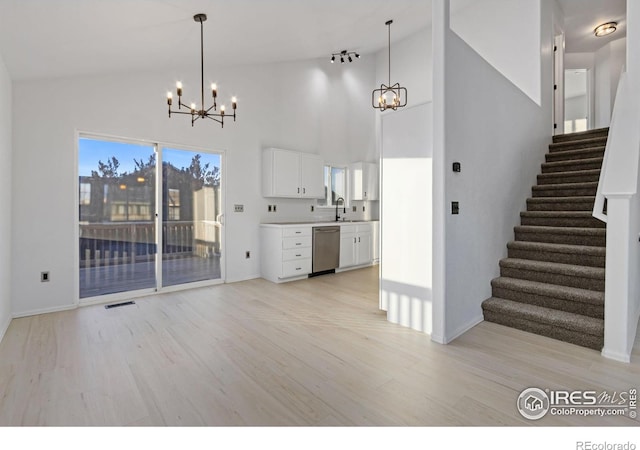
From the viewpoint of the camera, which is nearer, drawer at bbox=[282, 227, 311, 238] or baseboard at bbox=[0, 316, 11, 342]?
baseboard at bbox=[0, 316, 11, 342]

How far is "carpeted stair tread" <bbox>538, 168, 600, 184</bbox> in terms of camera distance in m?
4.01

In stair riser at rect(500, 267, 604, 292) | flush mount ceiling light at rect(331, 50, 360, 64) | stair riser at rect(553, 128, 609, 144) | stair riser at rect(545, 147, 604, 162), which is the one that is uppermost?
flush mount ceiling light at rect(331, 50, 360, 64)

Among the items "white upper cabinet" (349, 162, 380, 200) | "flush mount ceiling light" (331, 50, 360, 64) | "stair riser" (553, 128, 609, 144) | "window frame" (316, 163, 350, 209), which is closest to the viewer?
"stair riser" (553, 128, 609, 144)

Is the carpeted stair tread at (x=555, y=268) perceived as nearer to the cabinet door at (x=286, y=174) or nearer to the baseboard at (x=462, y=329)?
the baseboard at (x=462, y=329)

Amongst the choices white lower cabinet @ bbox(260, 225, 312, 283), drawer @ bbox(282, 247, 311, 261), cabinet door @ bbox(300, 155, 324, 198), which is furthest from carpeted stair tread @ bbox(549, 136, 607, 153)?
drawer @ bbox(282, 247, 311, 261)

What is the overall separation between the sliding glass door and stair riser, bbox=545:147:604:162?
16.1ft

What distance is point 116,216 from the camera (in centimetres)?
404

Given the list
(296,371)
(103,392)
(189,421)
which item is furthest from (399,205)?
(103,392)

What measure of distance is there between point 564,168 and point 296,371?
4.48 metres

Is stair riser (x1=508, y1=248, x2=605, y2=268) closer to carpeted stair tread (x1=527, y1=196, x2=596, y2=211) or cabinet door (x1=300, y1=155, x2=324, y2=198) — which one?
carpeted stair tread (x1=527, y1=196, x2=596, y2=211)

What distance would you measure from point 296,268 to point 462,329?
2.81m

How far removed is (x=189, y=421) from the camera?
1703 millimetres

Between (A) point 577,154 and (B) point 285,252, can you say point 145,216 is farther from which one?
(A) point 577,154

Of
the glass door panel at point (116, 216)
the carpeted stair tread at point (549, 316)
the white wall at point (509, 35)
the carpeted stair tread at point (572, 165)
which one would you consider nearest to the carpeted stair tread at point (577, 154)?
the carpeted stair tread at point (572, 165)
